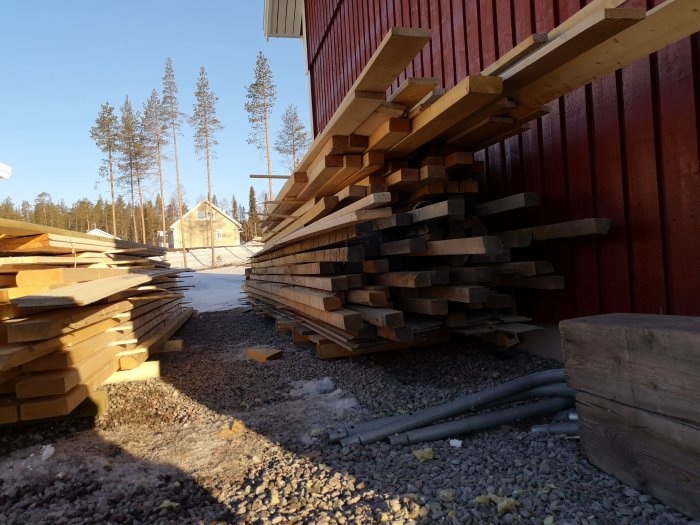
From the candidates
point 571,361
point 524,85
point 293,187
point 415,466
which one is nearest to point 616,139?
point 524,85

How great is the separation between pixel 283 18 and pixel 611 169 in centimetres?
1381

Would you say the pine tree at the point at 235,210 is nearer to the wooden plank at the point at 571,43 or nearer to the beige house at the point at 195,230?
the beige house at the point at 195,230

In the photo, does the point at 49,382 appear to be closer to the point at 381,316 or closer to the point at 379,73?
the point at 381,316

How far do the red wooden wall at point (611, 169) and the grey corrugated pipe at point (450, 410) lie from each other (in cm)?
105

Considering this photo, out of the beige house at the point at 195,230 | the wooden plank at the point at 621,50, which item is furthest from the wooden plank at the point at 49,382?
the beige house at the point at 195,230

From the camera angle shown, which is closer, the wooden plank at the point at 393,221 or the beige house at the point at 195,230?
the wooden plank at the point at 393,221

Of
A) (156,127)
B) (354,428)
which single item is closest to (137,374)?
(354,428)

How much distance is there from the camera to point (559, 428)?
262 centimetres

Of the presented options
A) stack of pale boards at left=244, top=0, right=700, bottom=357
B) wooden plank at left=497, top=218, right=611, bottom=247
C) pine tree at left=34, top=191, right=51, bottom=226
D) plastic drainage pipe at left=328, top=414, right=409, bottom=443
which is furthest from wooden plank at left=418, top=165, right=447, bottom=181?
pine tree at left=34, top=191, right=51, bottom=226

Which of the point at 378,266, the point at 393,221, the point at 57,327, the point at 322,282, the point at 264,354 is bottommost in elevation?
the point at 264,354

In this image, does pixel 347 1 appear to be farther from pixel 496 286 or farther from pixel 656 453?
pixel 656 453

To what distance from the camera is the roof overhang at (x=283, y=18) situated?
1366 cm

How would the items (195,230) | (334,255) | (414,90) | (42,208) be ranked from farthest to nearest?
1. (42,208)
2. (195,230)
3. (334,255)
4. (414,90)

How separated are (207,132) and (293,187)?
30.8 metres
